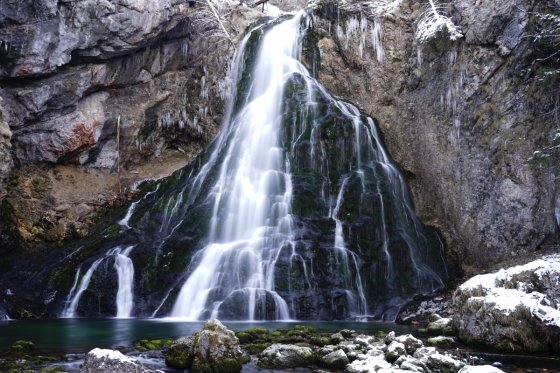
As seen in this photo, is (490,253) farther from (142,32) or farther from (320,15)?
(142,32)

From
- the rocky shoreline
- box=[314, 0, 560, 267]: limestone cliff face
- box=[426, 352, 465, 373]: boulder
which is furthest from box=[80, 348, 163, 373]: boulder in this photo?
box=[314, 0, 560, 267]: limestone cliff face

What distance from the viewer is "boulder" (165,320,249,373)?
28.1 feet

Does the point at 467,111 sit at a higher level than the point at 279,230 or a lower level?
higher

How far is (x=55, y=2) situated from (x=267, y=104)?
28.4 feet

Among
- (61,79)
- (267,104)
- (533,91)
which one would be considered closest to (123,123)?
(61,79)

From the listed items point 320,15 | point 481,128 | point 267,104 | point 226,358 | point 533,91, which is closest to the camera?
point 226,358

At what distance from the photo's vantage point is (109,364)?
688cm

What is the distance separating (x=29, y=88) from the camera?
802 inches

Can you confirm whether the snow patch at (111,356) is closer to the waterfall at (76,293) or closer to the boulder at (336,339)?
the boulder at (336,339)

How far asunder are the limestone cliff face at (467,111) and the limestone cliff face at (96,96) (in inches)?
241

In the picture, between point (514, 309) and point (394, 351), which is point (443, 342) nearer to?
point (514, 309)

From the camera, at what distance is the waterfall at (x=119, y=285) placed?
16234 mm

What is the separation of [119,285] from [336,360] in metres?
9.76

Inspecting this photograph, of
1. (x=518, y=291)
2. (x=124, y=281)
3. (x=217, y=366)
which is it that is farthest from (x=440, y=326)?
(x=124, y=281)
